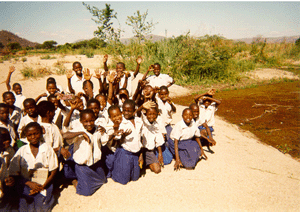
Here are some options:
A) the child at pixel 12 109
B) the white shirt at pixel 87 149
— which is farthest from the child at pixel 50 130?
the child at pixel 12 109

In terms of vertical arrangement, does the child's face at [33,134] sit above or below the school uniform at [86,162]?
above

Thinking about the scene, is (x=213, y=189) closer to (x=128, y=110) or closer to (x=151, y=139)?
(x=151, y=139)

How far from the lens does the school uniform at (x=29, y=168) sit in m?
1.95

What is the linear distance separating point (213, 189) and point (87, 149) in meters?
1.88

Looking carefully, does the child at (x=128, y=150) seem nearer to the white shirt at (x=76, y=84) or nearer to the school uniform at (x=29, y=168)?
the school uniform at (x=29, y=168)

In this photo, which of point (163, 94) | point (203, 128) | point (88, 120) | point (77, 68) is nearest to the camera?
point (88, 120)

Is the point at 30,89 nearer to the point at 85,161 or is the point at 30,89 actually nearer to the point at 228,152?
the point at 85,161

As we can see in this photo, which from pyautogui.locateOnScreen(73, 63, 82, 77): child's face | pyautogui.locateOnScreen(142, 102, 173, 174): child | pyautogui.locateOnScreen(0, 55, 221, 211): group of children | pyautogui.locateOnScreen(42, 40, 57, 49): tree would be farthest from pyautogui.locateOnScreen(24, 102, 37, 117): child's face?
pyautogui.locateOnScreen(42, 40, 57, 49): tree

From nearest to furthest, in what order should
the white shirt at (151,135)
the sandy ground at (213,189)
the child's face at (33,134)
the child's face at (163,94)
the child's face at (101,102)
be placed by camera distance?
the child's face at (33,134) < the sandy ground at (213,189) < the white shirt at (151,135) < the child's face at (101,102) < the child's face at (163,94)

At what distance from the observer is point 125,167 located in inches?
101

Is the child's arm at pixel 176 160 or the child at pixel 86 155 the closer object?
the child at pixel 86 155

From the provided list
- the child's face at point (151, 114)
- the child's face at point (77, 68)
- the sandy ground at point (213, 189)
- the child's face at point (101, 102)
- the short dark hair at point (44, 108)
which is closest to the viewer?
the sandy ground at point (213, 189)

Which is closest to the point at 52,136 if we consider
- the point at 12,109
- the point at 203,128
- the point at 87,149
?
the point at 87,149

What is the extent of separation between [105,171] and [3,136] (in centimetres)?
144
